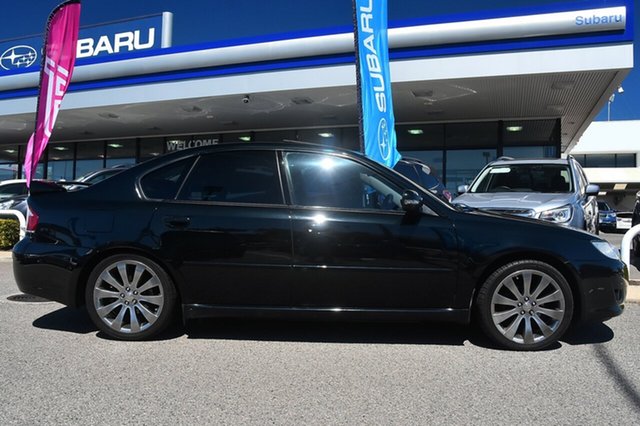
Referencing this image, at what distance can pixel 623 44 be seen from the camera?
10.3m

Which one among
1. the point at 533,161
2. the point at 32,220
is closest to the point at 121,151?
the point at 533,161

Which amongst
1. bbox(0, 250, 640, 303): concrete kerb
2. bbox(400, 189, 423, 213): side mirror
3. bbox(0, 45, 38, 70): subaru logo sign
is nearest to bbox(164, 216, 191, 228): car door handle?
bbox(400, 189, 423, 213): side mirror

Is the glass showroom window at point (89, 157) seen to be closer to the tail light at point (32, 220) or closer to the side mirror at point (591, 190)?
the tail light at point (32, 220)

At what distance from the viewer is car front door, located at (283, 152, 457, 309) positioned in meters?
4.06

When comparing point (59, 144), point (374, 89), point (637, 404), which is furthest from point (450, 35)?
point (59, 144)

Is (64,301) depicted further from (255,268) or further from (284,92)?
(284,92)

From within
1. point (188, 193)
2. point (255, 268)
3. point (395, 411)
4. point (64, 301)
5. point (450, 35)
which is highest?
point (450, 35)

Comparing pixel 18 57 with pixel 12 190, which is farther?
pixel 18 57

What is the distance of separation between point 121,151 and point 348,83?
→ 12.7m

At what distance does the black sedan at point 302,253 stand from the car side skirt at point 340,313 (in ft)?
0.04

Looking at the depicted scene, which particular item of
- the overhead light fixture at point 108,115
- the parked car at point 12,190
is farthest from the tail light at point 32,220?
the overhead light fixture at point 108,115

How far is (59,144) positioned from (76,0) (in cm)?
1563

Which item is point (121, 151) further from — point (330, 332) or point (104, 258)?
point (330, 332)

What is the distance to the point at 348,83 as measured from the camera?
39.8ft
